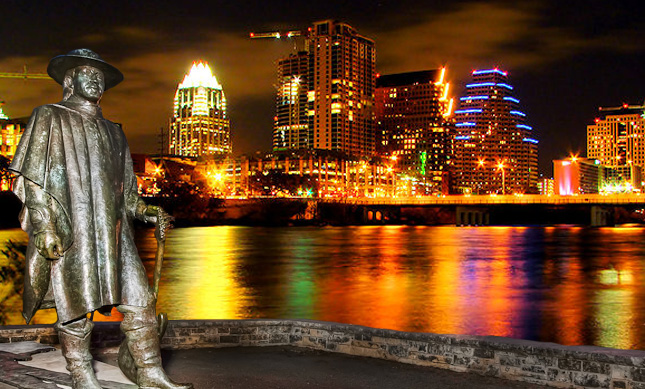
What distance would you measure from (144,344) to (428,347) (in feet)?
13.1

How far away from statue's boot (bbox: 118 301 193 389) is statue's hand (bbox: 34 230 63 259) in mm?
812

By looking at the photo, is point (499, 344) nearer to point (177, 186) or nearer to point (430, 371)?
point (430, 371)

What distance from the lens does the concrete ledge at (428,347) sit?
7.20m

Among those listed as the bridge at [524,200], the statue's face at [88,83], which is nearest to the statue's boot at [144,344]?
the statue's face at [88,83]

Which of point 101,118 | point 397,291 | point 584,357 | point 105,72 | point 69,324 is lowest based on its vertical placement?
point 397,291

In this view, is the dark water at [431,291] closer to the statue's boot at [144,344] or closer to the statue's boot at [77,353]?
the statue's boot at [144,344]

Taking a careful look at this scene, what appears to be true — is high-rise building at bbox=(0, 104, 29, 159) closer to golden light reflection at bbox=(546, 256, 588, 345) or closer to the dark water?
the dark water

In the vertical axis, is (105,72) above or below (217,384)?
above

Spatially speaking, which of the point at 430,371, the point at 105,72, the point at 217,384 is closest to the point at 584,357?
the point at 430,371

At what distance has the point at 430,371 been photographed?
27.1 feet

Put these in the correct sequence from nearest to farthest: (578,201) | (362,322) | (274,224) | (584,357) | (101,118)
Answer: (101,118)
(584,357)
(362,322)
(578,201)
(274,224)

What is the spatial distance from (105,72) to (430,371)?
5234 millimetres

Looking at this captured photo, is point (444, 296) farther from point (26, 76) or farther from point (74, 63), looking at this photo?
point (26, 76)

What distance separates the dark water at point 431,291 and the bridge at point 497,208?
209 feet
